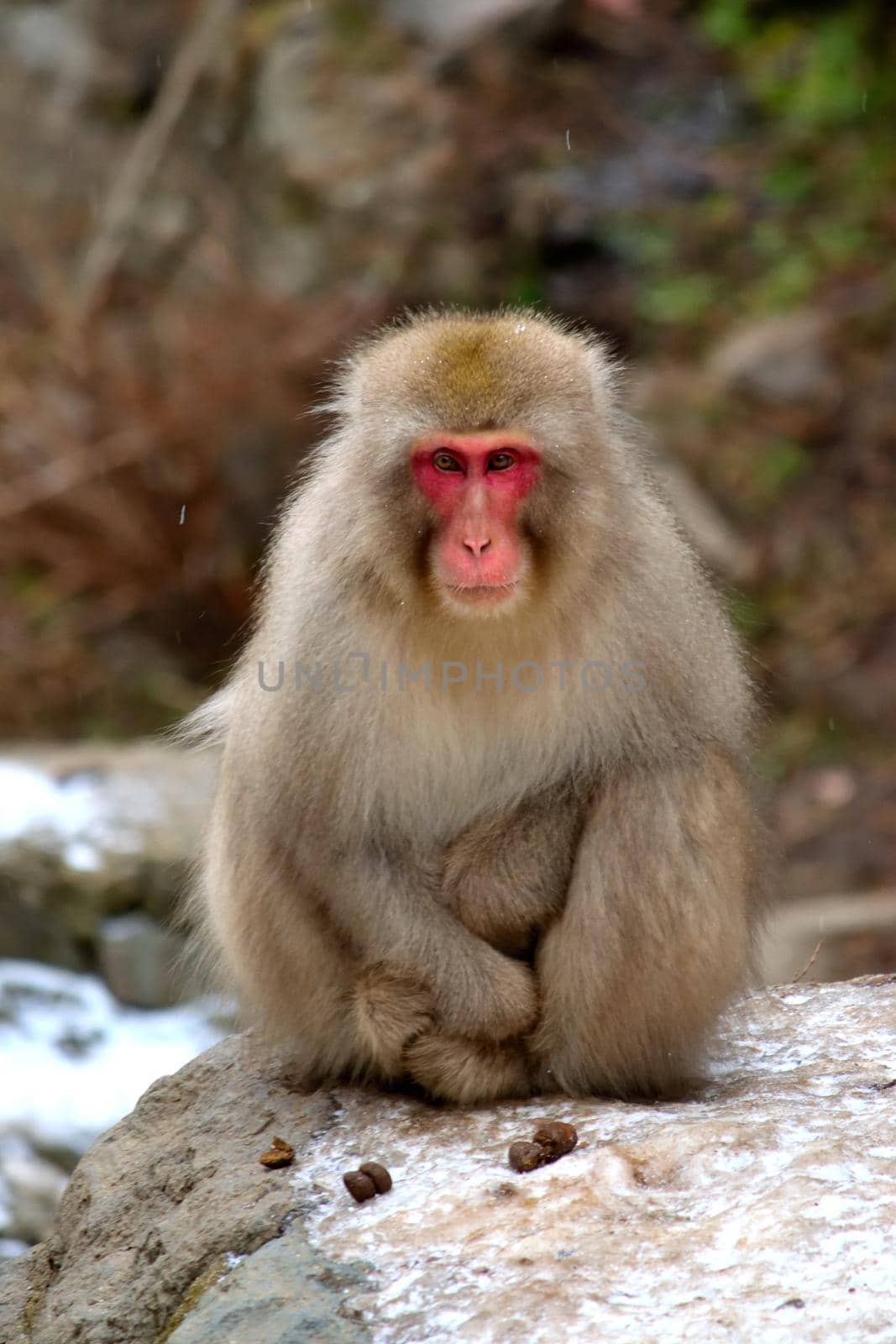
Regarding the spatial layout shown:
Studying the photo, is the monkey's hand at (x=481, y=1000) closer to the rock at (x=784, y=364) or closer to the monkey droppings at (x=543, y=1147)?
the monkey droppings at (x=543, y=1147)

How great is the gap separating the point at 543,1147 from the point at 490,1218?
25 centimetres

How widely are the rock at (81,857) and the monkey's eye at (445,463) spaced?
10.8 feet

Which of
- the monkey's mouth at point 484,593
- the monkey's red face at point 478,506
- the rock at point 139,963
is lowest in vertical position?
the rock at point 139,963

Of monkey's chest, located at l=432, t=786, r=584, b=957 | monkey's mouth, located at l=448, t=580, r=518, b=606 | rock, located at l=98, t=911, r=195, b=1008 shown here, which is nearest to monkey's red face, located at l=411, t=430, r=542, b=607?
monkey's mouth, located at l=448, t=580, r=518, b=606

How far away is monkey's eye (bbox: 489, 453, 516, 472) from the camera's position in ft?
11.6

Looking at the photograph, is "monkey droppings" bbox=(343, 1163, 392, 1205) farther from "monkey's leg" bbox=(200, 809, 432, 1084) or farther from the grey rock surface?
the grey rock surface

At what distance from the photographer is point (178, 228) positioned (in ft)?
39.8

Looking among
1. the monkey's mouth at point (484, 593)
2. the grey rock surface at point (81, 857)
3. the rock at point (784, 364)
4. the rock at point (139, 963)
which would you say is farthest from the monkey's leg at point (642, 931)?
the rock at point (784, 364)

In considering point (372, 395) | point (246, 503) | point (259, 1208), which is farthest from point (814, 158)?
point (259, 1208)

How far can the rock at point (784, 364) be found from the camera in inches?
402

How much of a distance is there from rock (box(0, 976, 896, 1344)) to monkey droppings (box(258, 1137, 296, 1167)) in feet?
0.08

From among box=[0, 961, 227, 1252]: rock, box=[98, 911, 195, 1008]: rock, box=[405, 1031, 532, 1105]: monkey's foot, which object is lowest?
box=[0, 961, 227, 1252]: rock

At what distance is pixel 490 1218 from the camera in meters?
3.23

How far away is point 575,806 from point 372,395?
3.24ft
